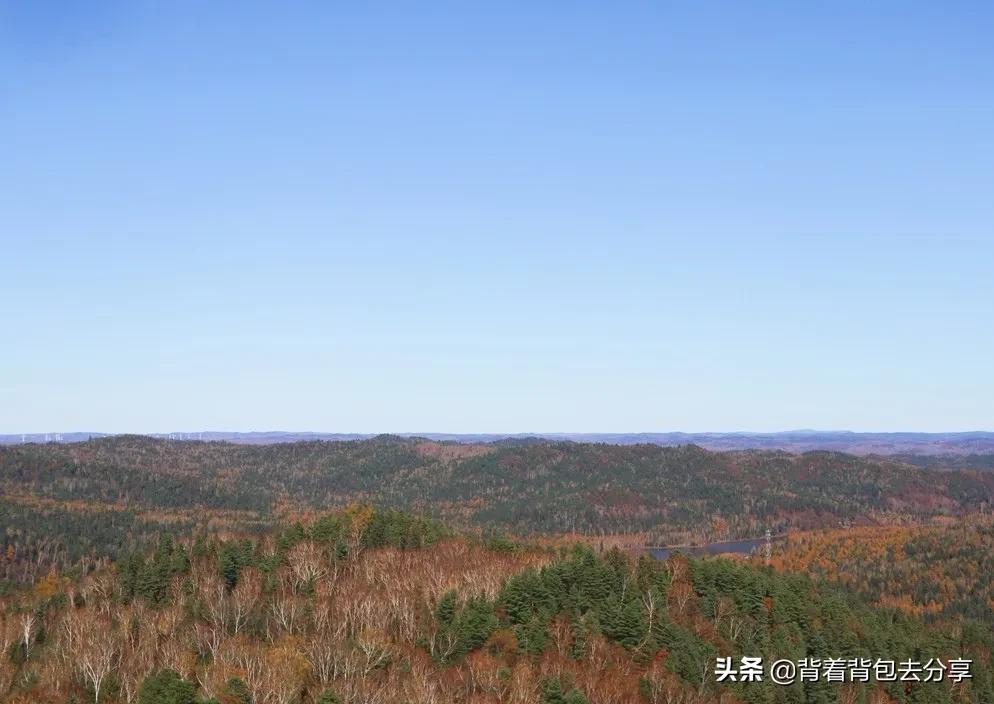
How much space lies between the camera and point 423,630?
105188 millimetres

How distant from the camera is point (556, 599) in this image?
394 ft

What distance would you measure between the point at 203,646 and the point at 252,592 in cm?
3053

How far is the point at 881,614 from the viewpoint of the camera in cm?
17988

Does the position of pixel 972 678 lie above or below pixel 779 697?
below

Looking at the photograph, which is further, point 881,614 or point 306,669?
point 881,614

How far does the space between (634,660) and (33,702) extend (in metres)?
73.0

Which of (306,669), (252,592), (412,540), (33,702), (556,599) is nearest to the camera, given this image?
(33,702)

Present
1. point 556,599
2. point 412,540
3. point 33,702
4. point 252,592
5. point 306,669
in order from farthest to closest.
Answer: point 412,540, point 252,592, point 556,599, point 306,669, point 33,702

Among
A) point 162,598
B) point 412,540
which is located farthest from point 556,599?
A: point 162,598

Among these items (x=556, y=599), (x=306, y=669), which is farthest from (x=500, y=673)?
(x=556, y=599)

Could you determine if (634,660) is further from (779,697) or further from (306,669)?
(306,669)

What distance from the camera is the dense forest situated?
84.8 meters

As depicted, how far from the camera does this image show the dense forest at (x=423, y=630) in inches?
3339

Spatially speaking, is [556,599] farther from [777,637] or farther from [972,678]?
[972,678]
